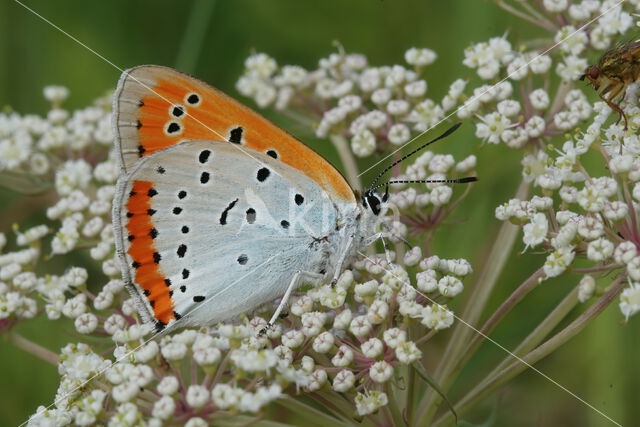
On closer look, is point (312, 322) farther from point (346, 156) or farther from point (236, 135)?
point (346, 156)

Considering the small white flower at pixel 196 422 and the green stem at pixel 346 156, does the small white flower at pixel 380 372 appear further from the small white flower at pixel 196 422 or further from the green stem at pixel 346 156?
the green stem at pixel 346 156

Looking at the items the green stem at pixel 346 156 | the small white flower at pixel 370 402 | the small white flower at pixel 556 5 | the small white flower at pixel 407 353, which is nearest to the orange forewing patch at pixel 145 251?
the small white flower at pixel 370 402

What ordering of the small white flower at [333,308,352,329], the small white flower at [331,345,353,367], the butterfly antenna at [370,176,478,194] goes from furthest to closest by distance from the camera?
the butterfly antenna at [370,176,478,194]
the small white flower at [333,308,352,329]
the small white flower at [331,345,353,367]

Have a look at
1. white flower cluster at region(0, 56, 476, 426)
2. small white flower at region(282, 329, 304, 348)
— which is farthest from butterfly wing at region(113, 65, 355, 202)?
small white flower at region(282, 329, 304, 348)

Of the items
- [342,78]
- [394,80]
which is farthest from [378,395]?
[342,78]

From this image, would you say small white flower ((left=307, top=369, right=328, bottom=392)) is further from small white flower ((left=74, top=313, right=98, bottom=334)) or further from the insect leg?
the insect leg

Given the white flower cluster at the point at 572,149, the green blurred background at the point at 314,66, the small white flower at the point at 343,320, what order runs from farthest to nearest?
the green blurred background at the point at 314,66, the small white flower at the point at 343,320, the white flower cluster at the point at 572,149
